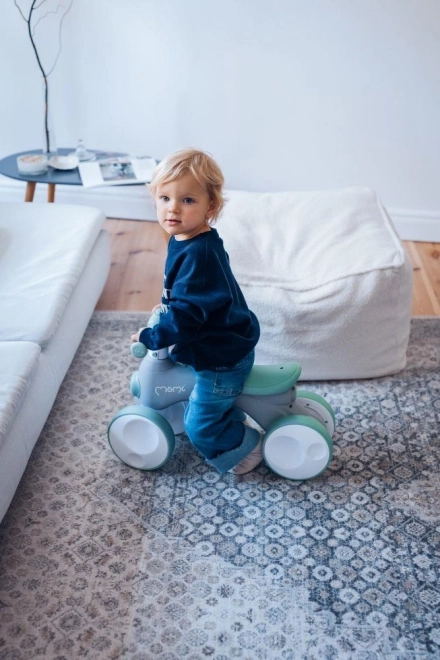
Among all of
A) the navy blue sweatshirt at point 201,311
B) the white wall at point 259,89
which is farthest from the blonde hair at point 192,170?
the white wall at point 259,89

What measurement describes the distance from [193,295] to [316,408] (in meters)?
0.59

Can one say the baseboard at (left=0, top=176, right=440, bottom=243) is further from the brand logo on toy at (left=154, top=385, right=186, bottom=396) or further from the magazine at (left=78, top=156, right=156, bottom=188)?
the brand logo on toy at (left=154, top=385, right=186, bottom=396)

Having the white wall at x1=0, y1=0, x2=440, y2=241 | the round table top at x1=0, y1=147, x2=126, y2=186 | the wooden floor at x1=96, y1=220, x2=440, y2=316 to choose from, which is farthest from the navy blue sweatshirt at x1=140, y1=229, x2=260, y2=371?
the white wall at x1=0, y1=0, x2=440, y2=241

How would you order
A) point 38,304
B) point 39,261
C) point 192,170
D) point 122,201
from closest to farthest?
point 192,170 → point 38,304 → point 39,261 → point 122,201

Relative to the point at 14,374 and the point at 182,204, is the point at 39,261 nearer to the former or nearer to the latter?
the point at 14,374

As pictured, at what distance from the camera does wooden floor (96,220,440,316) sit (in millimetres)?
2785

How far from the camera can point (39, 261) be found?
2.33 m

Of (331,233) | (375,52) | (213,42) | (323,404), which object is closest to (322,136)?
(375,52)

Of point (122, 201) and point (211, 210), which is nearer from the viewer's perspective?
point (211, 210)

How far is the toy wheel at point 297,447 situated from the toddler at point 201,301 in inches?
6.1

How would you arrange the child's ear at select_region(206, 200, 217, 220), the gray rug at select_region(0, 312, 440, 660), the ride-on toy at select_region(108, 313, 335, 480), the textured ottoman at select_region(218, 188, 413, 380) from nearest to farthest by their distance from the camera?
the gray rug at select_region(0, 312, 440, 660) < the child's ear at select_region(206, 200, 217, 220) < the ride-on toy at select_region(108, 313, 335, 480) < the textured ottoman at select_region(218, 188, 413, 380)

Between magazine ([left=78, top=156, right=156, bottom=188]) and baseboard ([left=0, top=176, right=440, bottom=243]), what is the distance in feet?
1.03

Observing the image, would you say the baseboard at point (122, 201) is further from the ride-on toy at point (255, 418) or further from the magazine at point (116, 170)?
the ride-on toy at point (255, 418)

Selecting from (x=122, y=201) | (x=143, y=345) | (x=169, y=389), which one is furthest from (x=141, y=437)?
(x=122, y=201)
